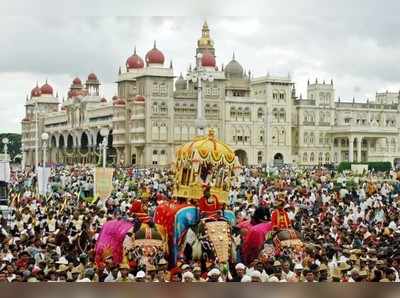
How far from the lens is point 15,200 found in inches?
482

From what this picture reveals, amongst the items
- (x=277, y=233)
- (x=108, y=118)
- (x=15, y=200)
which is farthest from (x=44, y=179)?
(x=108, y=118)

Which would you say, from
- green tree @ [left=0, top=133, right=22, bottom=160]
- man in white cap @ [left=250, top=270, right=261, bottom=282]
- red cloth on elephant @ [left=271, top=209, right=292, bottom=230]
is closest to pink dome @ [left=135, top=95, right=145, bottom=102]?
green tree @ [left=0, top=133, right=22, bottom=160]

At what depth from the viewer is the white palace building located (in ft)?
75.2

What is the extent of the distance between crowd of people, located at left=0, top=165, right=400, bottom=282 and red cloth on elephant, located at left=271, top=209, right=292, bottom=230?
286mm

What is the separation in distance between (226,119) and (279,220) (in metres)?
20.2

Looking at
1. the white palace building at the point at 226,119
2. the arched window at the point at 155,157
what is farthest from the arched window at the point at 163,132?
the arched window at the point at 155,157

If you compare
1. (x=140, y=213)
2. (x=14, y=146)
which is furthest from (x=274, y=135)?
(x=140, y=213)

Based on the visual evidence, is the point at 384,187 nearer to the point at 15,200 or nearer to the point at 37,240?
the point at 15,200

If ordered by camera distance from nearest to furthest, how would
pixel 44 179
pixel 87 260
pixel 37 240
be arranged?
pixel 87 260 → pixel 37 240 → pixel 44 179

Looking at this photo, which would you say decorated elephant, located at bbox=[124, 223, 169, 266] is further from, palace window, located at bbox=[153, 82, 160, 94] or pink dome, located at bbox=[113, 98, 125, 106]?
palace window, located at bbox=[153, 82, 160, 94]

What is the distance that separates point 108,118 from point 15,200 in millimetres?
12888

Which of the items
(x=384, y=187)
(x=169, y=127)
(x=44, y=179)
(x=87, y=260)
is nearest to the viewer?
(x=87, y=260)

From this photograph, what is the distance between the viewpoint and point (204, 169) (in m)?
7.08

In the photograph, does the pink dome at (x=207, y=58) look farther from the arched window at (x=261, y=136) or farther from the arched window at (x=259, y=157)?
the arched window at (x=259, y=157)
